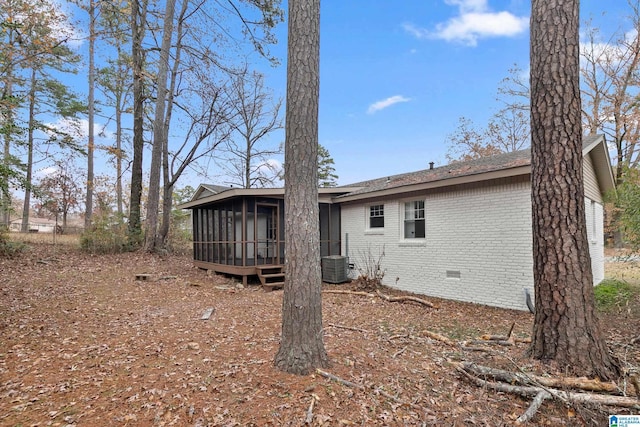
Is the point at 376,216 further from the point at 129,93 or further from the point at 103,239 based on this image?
the point at 129,93

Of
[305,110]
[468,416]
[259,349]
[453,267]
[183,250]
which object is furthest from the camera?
[183,250]

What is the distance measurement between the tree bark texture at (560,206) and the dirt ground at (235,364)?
1.42 ft

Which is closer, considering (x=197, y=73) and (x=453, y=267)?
(x=453, y=267)

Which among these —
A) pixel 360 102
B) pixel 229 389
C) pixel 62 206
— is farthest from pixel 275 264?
pixel 62 206

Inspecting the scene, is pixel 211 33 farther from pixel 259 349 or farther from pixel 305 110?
pixel 259 349

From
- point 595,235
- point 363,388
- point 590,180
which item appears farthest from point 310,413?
point 595,235

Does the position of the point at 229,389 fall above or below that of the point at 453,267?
below

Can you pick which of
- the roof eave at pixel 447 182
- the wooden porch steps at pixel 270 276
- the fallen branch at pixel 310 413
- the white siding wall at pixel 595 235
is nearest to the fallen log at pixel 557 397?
the fallen branch at pixel 310 413

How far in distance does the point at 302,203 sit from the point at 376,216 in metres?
6.78

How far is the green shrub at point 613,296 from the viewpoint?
256 inches

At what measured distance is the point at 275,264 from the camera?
980 centimetres

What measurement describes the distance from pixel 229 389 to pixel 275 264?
6.80 metres

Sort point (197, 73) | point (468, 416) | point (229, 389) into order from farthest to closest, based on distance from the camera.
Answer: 1. point (197, 73)
2. point (229, 389)
3. point (468, 416)

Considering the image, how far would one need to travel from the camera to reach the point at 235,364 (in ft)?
11.6
